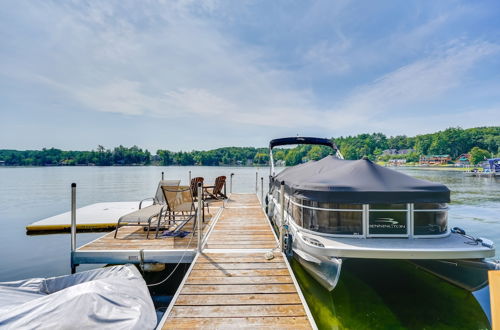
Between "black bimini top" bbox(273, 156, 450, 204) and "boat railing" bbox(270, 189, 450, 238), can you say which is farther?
"boat railing" bbox(270, 189, 450, 238)

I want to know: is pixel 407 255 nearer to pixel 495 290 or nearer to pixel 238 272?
pixel 495 290

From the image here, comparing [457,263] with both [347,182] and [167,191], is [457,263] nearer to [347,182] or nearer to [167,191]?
[347,182]

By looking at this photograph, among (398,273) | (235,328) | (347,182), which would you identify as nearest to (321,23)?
(347,182)

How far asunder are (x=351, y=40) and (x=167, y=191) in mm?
10721

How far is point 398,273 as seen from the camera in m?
4.82

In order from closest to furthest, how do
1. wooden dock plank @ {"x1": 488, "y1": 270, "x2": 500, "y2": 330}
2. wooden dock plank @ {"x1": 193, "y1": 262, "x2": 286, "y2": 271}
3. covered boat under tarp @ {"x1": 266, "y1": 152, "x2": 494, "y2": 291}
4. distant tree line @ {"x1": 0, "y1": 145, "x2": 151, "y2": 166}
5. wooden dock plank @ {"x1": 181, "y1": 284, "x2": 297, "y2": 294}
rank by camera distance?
1. wooden dock plank @ {"x1": 488, "y1": 270, "x2": 500, "y2": 330}
2. wooden dock plank @ {"x1": 181, "y1": 284, "x2": 297, "y2": 294}
3. covered boat under tarp @ {"x1": 266, "y1": 152, "x2": 494, "y2": 291}
4. wooden dock plank @ {"x1": 193, "y1": 262, "x2": 286, "y2": 271}
5. distant tree line @ {"x1": 0, "y1": 145, "x2": 151, "y2": 166}

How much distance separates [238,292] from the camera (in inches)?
123

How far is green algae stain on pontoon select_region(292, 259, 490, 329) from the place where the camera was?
3.70 metres

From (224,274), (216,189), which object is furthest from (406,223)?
(216,189)

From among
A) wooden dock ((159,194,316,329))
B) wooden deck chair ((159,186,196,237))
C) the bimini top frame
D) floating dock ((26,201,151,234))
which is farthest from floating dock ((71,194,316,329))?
the bimini top frame

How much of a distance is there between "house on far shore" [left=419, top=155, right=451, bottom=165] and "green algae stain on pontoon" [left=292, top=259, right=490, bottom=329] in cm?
10728

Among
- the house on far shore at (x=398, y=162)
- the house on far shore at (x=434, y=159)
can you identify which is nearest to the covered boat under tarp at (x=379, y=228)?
the house on far shore at (x=434, y=159)

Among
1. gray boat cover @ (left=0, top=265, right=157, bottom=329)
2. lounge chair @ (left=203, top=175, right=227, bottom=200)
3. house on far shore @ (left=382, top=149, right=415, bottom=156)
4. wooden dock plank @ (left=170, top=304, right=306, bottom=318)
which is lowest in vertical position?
wooden dock plank @ (left=170, top=304, right=306, bottom=318)

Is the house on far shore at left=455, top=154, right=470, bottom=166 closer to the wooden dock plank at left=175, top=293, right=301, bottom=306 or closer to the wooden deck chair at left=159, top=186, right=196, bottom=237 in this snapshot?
the wooden deck chair at left=159, top=186, right=196, bottom=237
